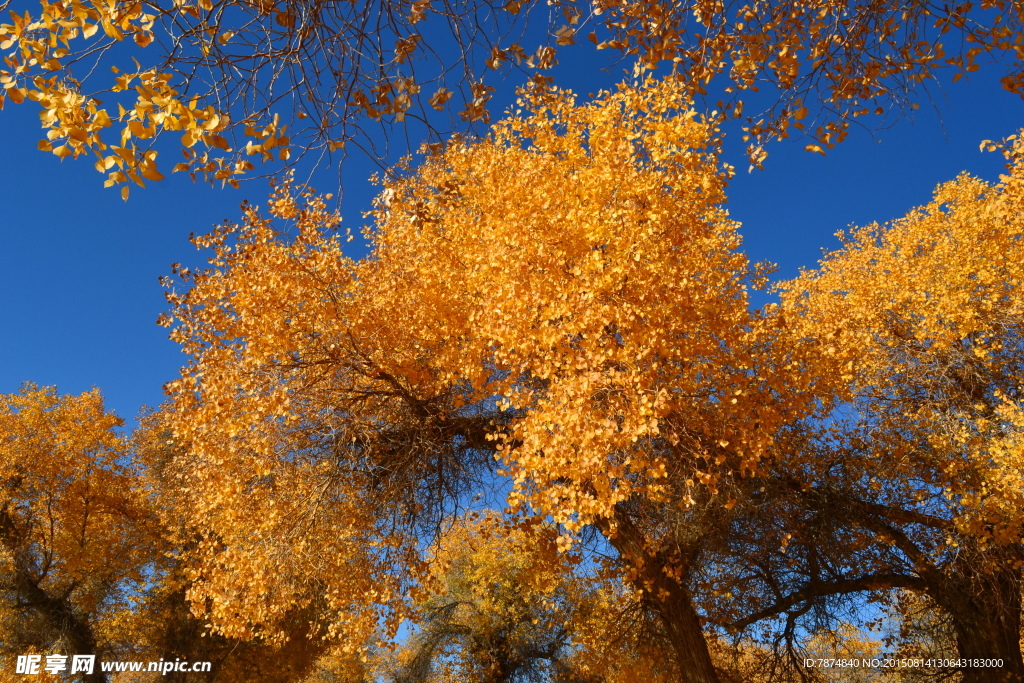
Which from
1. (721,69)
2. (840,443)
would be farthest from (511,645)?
(721,69)

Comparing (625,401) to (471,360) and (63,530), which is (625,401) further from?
(63,530)

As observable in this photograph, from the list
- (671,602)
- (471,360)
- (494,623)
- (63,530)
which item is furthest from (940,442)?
(63,530)

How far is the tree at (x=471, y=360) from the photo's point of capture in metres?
8.05

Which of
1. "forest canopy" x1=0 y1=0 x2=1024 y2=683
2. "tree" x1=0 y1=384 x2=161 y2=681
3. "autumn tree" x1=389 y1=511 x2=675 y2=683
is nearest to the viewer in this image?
"forest canopy" x1=0 y1=0 x2=1024 y2=683

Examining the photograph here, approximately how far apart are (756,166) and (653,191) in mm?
3896

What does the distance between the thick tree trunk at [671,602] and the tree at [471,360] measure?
41 millimetres

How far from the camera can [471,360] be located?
906 centimetres

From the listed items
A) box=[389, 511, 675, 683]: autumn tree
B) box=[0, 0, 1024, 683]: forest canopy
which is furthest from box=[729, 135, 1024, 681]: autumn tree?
box=[389, 511, 675, 683]: autumn tree

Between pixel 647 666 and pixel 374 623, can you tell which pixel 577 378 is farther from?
pixel 647 666

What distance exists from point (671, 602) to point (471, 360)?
201 inches

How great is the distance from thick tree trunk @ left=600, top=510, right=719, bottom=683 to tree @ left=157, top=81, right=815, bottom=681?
0.04 metres

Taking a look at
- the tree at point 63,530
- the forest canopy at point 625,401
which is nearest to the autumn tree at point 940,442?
the forest canopy at point 625,401

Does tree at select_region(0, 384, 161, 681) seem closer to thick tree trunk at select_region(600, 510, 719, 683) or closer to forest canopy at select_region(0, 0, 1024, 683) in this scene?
forest canopy at select_region(0, 0, 1024, 683)

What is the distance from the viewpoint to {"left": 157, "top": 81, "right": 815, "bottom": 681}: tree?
805 centimetres
